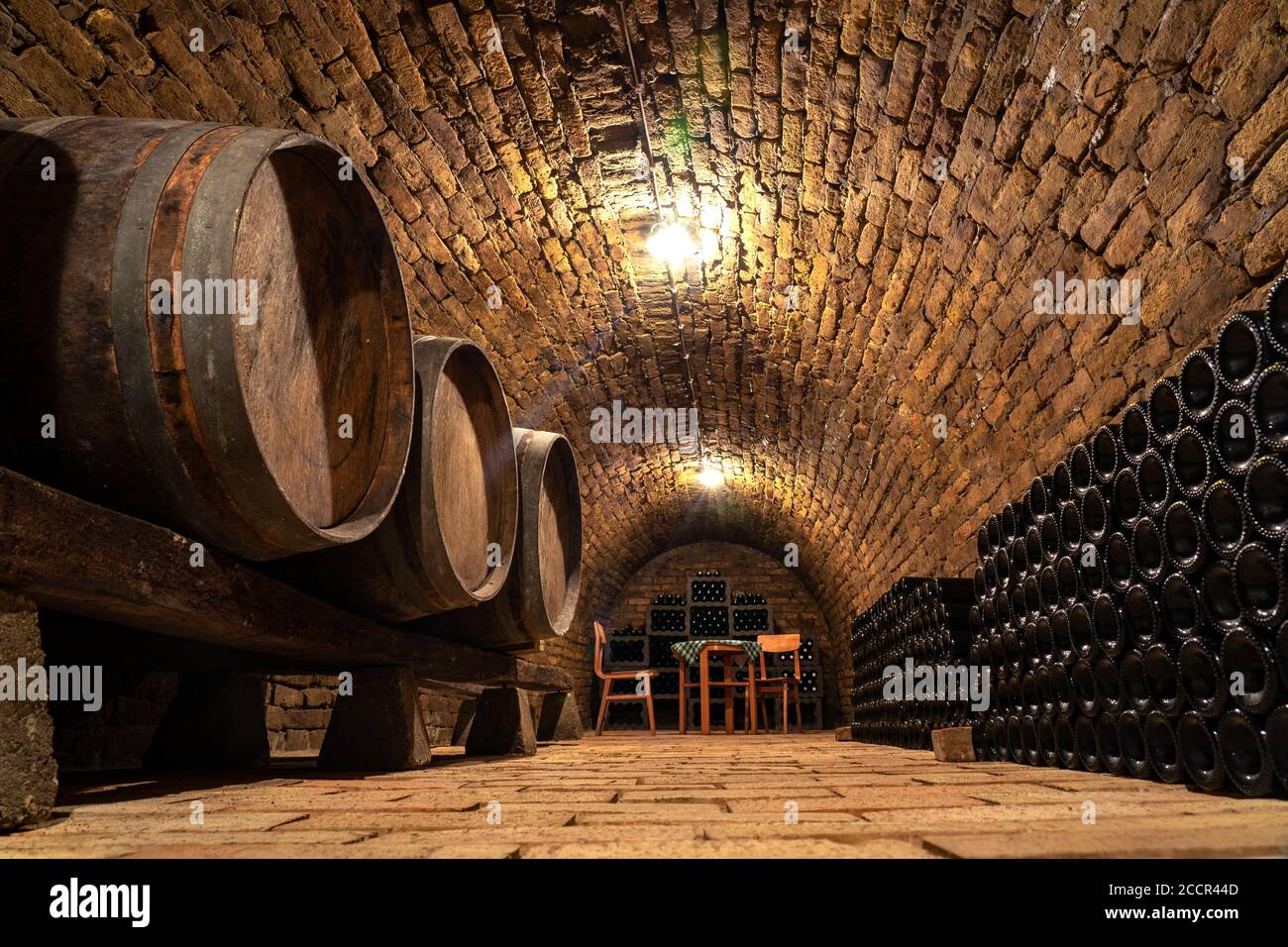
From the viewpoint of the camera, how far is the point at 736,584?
13938 mm

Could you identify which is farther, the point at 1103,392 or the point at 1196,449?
the point at 1103,392

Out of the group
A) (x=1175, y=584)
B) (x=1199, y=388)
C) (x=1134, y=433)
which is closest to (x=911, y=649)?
(x=1134, y=433)

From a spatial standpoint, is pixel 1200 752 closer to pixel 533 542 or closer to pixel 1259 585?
pixel 1259 585

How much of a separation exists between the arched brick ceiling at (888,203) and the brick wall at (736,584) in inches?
250

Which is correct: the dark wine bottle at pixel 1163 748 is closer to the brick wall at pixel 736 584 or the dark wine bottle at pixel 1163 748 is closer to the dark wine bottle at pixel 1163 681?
the dark wine bottle at pixel 1163 681

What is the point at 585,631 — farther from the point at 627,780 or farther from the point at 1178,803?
the point at 1178,803

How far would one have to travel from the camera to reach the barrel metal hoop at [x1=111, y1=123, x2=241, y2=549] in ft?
5.12

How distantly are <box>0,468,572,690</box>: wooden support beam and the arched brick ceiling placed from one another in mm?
2865

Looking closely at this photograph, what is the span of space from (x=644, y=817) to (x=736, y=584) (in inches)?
496
